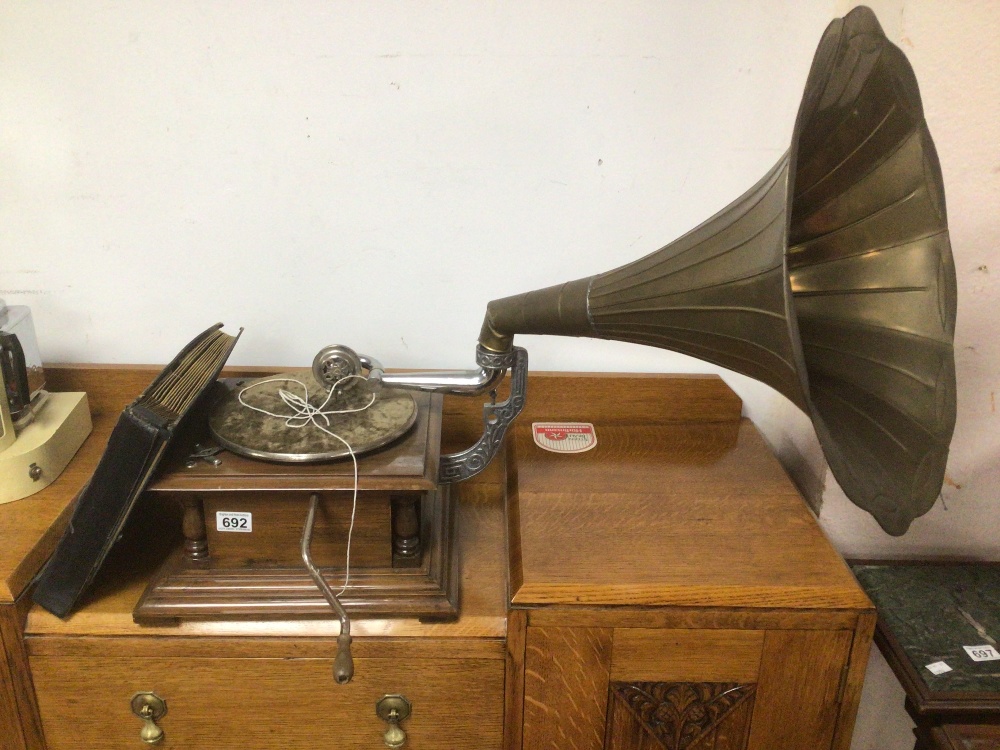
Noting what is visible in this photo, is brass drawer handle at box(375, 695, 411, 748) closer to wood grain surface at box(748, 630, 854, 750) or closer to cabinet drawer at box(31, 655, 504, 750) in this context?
cabinet drawer at box(31, 655, 504, 750)

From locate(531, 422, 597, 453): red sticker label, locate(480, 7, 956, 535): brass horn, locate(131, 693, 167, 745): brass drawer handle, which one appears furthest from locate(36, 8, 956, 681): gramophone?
locate(531, 422, 597, 453): red sticker label

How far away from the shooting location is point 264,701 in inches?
39.1

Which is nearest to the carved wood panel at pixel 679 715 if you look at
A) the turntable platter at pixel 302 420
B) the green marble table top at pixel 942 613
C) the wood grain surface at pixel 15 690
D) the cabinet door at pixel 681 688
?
the cabinet door at pixel 681 688

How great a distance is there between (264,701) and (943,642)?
0.93 metres

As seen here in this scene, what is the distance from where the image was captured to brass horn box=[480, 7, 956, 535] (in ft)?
2.69

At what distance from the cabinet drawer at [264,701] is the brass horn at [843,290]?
499 mm

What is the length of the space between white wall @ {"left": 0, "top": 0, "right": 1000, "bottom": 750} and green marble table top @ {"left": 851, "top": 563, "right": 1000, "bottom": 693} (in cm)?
7

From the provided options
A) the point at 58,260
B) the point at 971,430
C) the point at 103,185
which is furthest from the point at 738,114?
the point at 58,260

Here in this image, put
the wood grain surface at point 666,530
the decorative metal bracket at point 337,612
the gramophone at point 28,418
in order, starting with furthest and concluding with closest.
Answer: the gramophone at point 28,418 < the wood grain surface at point 666,530 < the decorative metal bracket at point 337,612

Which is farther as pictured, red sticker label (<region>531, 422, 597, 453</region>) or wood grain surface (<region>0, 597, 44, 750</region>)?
red sticker label (<region>531, 422, 597, 453</region>)

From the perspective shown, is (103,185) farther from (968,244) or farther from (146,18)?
(968,244)

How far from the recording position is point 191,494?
95 centimetres

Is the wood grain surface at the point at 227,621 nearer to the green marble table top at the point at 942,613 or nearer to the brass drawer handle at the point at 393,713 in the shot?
the brass drawer handle at the point at 393,713

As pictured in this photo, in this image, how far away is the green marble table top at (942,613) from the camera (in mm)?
988
